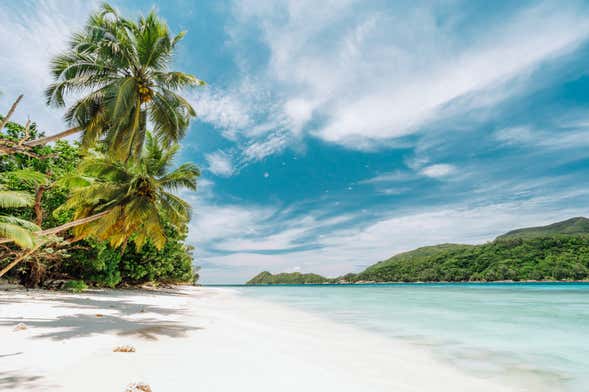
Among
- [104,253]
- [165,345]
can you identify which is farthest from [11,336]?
[104,253]

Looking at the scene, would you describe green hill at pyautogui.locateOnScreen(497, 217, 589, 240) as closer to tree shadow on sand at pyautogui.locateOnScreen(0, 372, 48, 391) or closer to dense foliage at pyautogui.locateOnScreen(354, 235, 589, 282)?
dense foliage at pyautogui.locateOnScreen(354, 235, 589, 282)

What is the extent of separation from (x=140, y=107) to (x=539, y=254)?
91860mm

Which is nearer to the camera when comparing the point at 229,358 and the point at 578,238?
Result: the point at 229,358

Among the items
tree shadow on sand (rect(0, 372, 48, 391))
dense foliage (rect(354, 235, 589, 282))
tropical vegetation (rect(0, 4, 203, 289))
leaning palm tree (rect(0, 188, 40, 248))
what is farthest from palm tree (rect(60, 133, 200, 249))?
dense foliage (rect(354, 235, 589, 282))

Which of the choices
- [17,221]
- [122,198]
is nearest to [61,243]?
[122,198]

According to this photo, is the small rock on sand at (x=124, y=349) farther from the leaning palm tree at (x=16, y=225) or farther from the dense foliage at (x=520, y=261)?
the dense foliage at (x=520, y=261)

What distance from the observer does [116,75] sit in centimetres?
859

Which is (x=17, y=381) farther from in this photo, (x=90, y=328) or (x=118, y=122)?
(x=118, y=122)

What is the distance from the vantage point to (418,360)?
5.88 meters

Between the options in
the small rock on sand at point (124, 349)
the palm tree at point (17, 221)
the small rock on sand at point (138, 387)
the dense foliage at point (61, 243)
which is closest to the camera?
the small rock on sand at point (138, 387)

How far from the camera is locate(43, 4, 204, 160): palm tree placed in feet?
26.1

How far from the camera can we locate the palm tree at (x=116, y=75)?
7957mm

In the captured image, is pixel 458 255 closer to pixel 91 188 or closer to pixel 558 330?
pixel 558 330

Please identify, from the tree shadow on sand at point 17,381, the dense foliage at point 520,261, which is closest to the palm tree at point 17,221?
the tree shadow on sand at point 17,381
